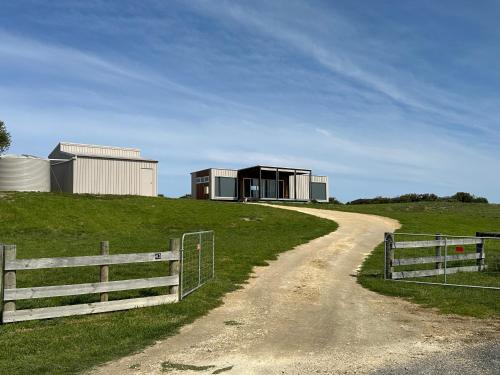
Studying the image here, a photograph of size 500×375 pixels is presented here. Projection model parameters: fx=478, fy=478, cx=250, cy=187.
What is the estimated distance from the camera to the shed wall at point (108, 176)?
4378 cm

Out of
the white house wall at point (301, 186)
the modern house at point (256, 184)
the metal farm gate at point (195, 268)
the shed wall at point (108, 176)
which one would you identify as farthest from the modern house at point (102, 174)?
the metal farm gate at point (195, 268)

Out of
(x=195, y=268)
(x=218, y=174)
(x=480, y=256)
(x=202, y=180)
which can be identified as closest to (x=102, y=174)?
(x=218, y=174)

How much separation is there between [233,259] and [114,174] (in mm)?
30051

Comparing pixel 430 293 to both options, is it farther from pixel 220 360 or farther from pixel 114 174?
pixel 114 174

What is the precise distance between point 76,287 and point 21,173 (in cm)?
3974

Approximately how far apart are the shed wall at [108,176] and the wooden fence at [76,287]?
115 feet

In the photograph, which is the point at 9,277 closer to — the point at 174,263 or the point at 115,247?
the point at 174,263

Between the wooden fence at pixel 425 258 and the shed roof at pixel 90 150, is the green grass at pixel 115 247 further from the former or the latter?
the shed roof at pixel 90 150

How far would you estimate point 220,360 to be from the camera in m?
7.30

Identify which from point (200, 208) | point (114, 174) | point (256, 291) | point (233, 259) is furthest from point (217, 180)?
point (256, 291)

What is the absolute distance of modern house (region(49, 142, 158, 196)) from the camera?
4384cm

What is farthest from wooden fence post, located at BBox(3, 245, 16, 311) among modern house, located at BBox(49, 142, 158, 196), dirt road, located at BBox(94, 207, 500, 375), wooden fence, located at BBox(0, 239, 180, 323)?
modern house, located at BBox(49, 142, 158, 196)

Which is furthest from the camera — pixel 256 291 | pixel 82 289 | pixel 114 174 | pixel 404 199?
pixel 404 199

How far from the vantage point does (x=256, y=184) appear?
5831 centimetres
